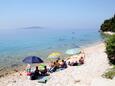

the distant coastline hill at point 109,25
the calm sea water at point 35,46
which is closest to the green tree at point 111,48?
the calm sea water at point 35,46

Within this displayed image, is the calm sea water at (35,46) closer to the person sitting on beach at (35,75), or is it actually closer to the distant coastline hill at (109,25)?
the distant coastline hill at (109,25)

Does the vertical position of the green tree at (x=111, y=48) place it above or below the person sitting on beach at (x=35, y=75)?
above

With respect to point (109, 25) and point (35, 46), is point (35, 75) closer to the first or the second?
point (35, 46)

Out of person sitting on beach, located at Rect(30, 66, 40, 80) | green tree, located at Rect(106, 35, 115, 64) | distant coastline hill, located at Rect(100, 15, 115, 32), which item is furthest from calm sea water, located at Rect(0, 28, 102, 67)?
green tree, located at Rect(106, 35, 115, 64)

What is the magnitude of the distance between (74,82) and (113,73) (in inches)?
83.2

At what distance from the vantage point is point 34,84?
15.1 metres

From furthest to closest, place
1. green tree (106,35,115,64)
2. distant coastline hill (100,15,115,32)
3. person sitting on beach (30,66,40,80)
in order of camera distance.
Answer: distant coastline hill (100,15,115,32), person sitting on beach (30,66,40,80), green tree (106,35,115,64)

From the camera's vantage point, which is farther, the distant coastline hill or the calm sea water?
the distant coastline hill

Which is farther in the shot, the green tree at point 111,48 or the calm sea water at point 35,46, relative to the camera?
the calm sea water at point 35,46

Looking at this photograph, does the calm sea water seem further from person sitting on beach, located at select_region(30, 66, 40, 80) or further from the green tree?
the green tree

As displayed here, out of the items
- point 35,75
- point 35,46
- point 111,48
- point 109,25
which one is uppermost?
point 109,25

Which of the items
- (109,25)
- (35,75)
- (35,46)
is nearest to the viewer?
(35,75)

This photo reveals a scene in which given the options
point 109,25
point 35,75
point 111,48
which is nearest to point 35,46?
point 109,25

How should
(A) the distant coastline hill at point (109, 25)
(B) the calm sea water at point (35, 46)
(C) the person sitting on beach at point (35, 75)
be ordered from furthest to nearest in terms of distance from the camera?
(A) the distant coastline hill at point (109, 25) → (B) the calm sea water at point (35, 46) → (C) the person sitting on beach at point (35, 75)
